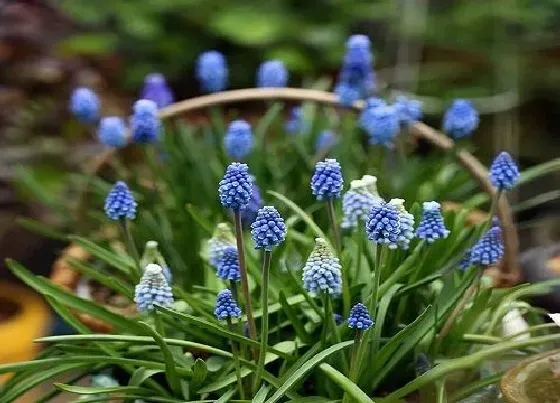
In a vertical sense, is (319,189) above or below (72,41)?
below

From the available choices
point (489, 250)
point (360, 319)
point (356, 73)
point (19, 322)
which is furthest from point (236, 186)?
point (19, 322)

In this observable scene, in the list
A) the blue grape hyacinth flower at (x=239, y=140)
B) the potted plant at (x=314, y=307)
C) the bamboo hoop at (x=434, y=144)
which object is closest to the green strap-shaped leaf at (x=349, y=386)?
the potted plant at (x=314, y=307)

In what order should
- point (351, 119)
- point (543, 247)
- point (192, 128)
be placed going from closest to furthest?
point (543, 247) → point (351, 119) → point (192, 128)

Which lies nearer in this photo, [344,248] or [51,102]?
[344,248]

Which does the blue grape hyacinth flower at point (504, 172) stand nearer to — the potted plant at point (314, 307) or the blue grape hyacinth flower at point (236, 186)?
the potted plant at point (314, 307)

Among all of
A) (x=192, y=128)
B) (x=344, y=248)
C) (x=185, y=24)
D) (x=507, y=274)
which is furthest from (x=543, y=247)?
(x=185, y=24)

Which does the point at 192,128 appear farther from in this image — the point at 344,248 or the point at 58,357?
the point at 58,357

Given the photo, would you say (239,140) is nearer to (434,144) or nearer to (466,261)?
(434,144)

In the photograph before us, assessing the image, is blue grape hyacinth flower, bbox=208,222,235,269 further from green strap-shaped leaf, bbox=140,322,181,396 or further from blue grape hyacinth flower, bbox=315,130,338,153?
blue grape hyacinth flower, bbox=315,130,338,153
